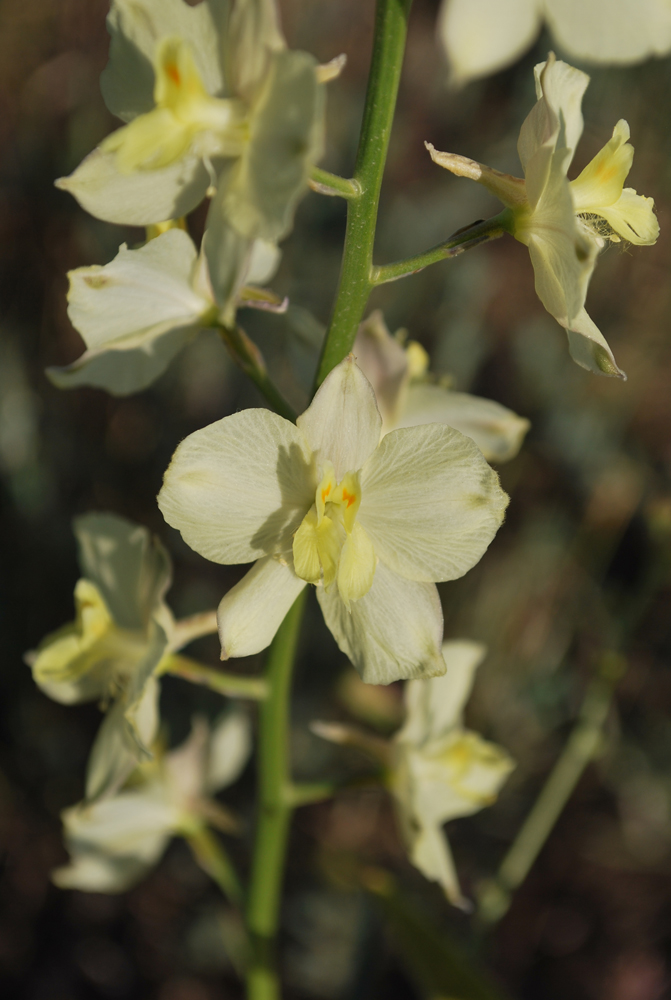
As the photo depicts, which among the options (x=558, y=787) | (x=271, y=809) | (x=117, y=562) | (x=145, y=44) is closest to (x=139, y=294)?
(x=145, y=44)

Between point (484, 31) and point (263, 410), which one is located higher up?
point (484, 31)

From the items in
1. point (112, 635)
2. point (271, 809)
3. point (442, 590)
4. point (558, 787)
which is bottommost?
point (442, 590)

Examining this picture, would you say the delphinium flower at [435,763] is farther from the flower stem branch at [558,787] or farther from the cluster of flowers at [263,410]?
the flower stem branch at [558,787]

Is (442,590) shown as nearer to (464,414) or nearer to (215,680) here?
(464,414)

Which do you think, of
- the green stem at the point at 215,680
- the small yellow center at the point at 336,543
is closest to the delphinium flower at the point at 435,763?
the green stem at the point at 215,680

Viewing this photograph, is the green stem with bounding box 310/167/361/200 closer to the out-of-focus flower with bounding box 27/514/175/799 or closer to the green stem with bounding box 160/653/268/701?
the out-of-focus flower with bounding box 27/514/175/799

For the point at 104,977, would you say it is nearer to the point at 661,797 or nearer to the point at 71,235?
the point at 661,797
